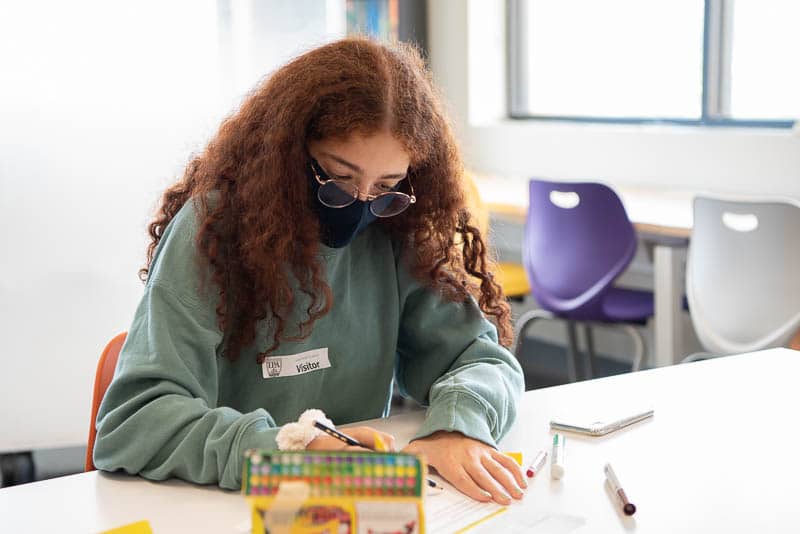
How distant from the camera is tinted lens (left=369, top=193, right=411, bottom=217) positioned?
1312 mm

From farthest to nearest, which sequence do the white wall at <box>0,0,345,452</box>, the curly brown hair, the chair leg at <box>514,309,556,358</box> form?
the chair leg at <box>514,309,556,358</box> → the white wall at <box>0,0,345,452</box> → the curly brown hair

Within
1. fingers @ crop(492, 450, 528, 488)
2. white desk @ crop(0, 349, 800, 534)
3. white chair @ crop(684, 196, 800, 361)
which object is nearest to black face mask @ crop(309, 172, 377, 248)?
white desk @ crop(0, 349, 800, 534)

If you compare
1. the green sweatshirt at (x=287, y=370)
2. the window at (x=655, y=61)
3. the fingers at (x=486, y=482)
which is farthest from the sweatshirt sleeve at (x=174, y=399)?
the window at (x=655, y=61)

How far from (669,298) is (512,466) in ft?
6.31

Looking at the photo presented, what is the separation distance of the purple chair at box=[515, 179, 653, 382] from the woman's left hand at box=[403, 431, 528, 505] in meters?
1.93

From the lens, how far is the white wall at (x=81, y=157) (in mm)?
2703

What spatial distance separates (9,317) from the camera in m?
2.78

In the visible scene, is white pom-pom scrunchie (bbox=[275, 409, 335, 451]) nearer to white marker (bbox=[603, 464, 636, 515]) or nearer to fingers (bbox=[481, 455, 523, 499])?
fingers (bbox=[481, 455, 523, 499])

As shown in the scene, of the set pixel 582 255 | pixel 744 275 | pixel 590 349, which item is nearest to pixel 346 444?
pixel 744 275

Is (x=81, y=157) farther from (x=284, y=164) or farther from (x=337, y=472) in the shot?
(x=337, y=472)

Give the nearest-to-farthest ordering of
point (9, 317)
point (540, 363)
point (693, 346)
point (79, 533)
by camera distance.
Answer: point (79, 533) → point (9, 317) → point (693, 346) → point (540, 363)

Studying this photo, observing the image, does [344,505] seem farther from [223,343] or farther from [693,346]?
[693,346]

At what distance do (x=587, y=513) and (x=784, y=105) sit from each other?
2.90m

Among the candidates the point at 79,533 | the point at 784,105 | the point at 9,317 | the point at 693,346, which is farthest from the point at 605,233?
the point at 79,533
